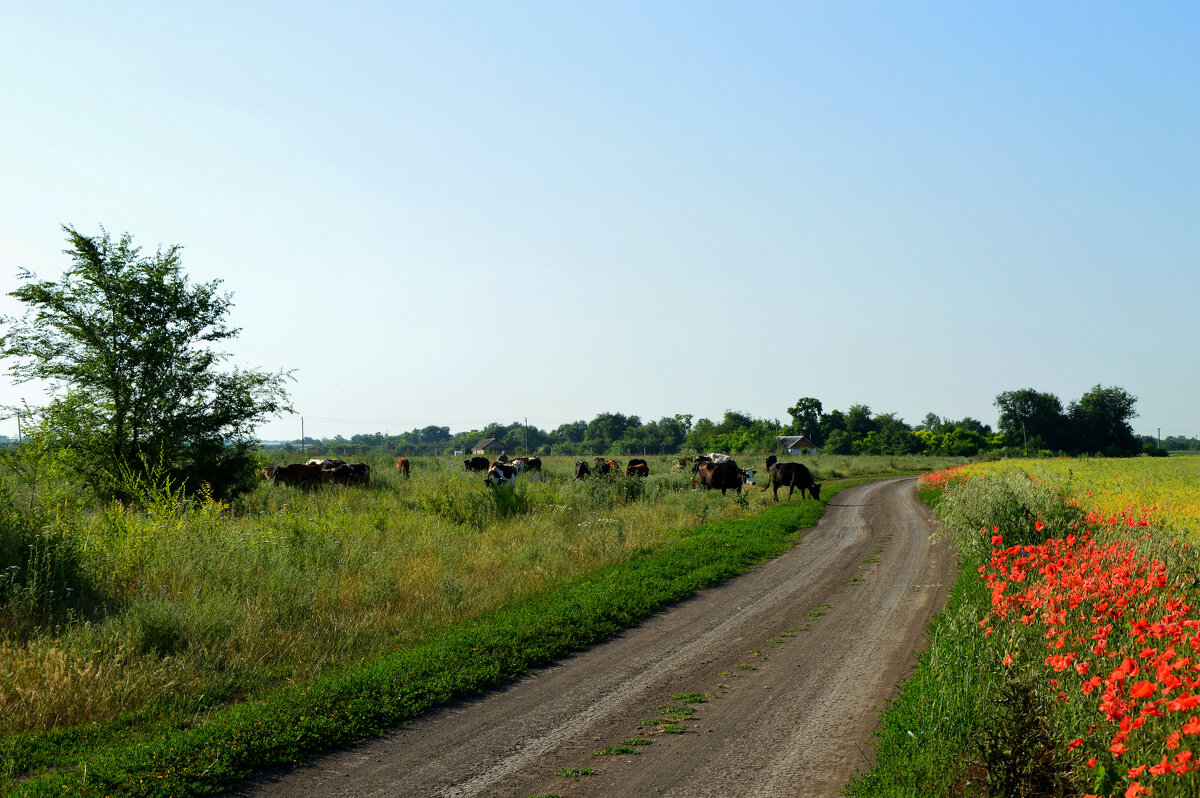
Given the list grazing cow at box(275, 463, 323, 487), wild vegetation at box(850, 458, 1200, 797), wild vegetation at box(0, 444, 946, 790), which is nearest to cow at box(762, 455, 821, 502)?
wild vegetation at box(0, 444, 946, 790)

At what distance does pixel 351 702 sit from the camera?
7.27 meters

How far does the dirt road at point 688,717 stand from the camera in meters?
5.85

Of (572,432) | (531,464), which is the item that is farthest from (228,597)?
(572,432)

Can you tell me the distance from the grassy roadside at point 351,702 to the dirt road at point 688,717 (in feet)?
0.89

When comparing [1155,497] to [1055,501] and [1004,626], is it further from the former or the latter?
[1004,626]

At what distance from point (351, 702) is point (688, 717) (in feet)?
11.0

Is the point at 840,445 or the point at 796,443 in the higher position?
the point at 796,443

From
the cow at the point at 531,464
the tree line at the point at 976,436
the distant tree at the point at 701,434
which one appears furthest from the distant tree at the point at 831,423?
the cow at the point at 531,464

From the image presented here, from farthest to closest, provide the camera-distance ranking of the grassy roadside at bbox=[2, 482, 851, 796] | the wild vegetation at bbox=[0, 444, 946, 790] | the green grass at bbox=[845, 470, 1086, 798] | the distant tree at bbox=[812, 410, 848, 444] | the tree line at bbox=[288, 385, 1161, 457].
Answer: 1. the distant tree at bbox=[812, 410, 848, 444]
2. the tree line at bbox=[288, 385, 1161, 457]
3. the wild vegetation at bbox=[0, 444, 946, 790]
4. the grassy roadside at bbox=[2, 482, 851, 796]
5. the green grass at bbox=[845, 470, 1086, 798]

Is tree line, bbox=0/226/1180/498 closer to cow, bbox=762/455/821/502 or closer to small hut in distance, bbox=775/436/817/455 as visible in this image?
cow, bbox=762/455/821/502

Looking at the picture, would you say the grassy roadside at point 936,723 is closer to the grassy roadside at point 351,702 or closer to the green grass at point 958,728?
the green grass at point 958,728

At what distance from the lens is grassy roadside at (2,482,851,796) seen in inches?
226

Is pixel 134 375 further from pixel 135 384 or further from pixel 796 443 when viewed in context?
pixel 796 443

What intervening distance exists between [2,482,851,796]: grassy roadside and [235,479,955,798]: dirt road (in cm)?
27
